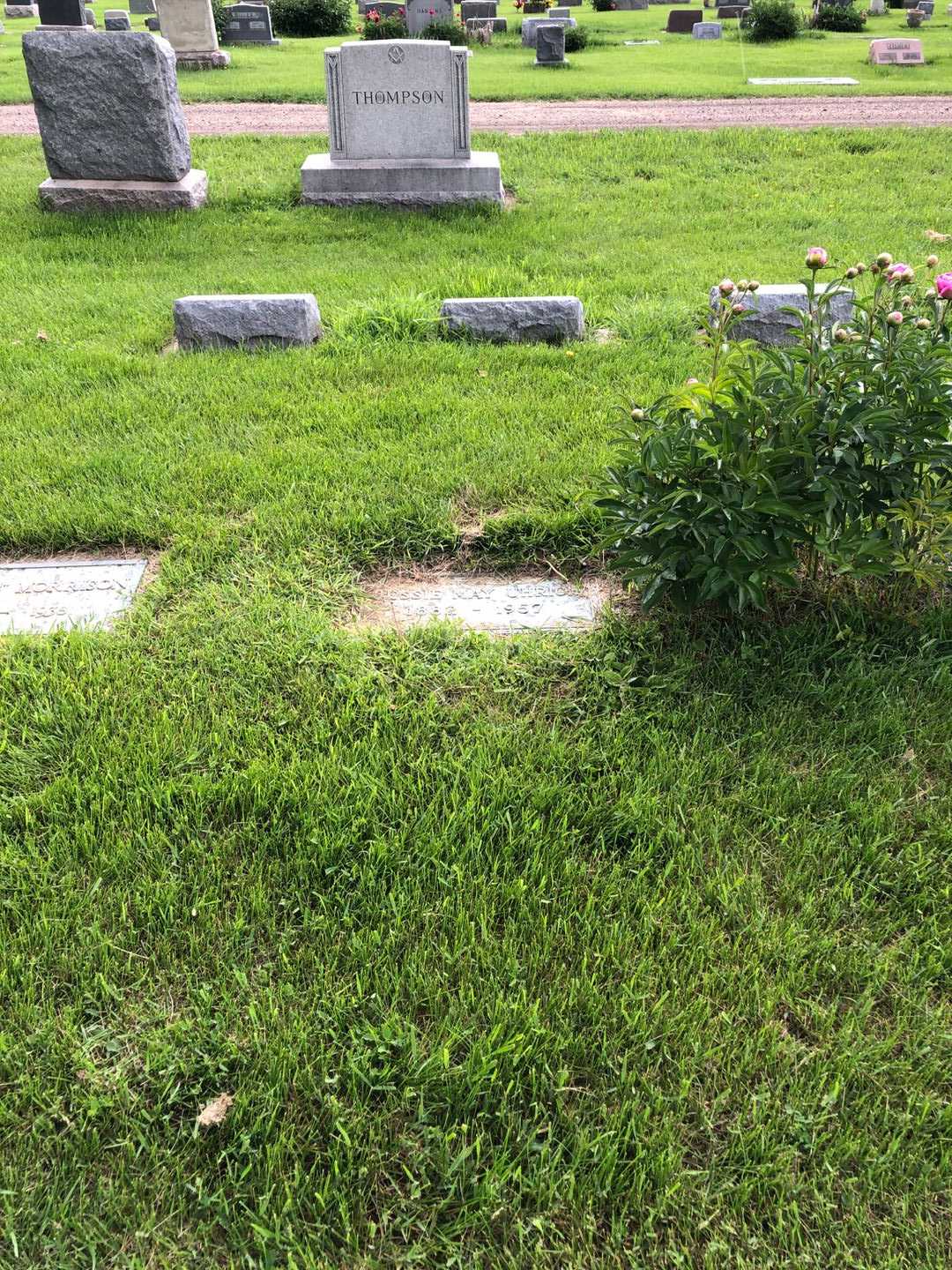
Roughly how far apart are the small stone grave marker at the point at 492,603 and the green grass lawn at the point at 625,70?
13.7 meters

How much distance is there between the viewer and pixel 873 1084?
5.80ft

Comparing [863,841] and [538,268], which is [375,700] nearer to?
[863,841]

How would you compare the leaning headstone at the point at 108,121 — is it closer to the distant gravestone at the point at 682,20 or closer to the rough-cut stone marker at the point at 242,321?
the rough-cut stone marker at the point at 242,321

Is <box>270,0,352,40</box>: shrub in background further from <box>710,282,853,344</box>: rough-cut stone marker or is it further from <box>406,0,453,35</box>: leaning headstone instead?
<box>710,282,853,344</box>: rough-cut stone marker

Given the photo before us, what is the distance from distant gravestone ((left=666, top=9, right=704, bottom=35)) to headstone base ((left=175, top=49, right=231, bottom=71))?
529 inches

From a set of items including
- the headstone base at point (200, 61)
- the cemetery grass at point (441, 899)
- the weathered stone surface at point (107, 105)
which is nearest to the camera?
the cemetery grass at point (441, 899)

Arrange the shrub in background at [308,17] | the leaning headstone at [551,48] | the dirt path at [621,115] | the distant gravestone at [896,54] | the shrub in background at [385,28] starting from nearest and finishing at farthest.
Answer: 1. the dirt path at [621,115]
2. the distant gravestone at [896,54]
3. the leaning headstone at [551,48]
4. the shrub in background at [385,28]
5. the shrub in background at [308,17]

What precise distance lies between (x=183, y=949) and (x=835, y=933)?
1387 millimetres

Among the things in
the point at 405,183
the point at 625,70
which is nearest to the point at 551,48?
the point at 625,70

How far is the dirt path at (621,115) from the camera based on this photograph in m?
12.1

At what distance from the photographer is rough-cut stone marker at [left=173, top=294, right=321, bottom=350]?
5121 millimetres

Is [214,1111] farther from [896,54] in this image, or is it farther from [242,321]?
[896,54]

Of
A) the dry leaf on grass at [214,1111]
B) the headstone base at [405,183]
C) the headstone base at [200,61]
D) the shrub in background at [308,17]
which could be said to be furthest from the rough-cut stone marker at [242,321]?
the shrub in background at [308,17]

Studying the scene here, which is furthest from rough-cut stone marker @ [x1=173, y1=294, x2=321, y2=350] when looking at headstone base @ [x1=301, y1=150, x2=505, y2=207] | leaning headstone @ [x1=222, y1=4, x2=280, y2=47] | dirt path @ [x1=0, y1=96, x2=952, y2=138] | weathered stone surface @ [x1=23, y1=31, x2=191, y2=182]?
leaning headstone @ [x1=222, y1=4, x2=280, y2=47]
